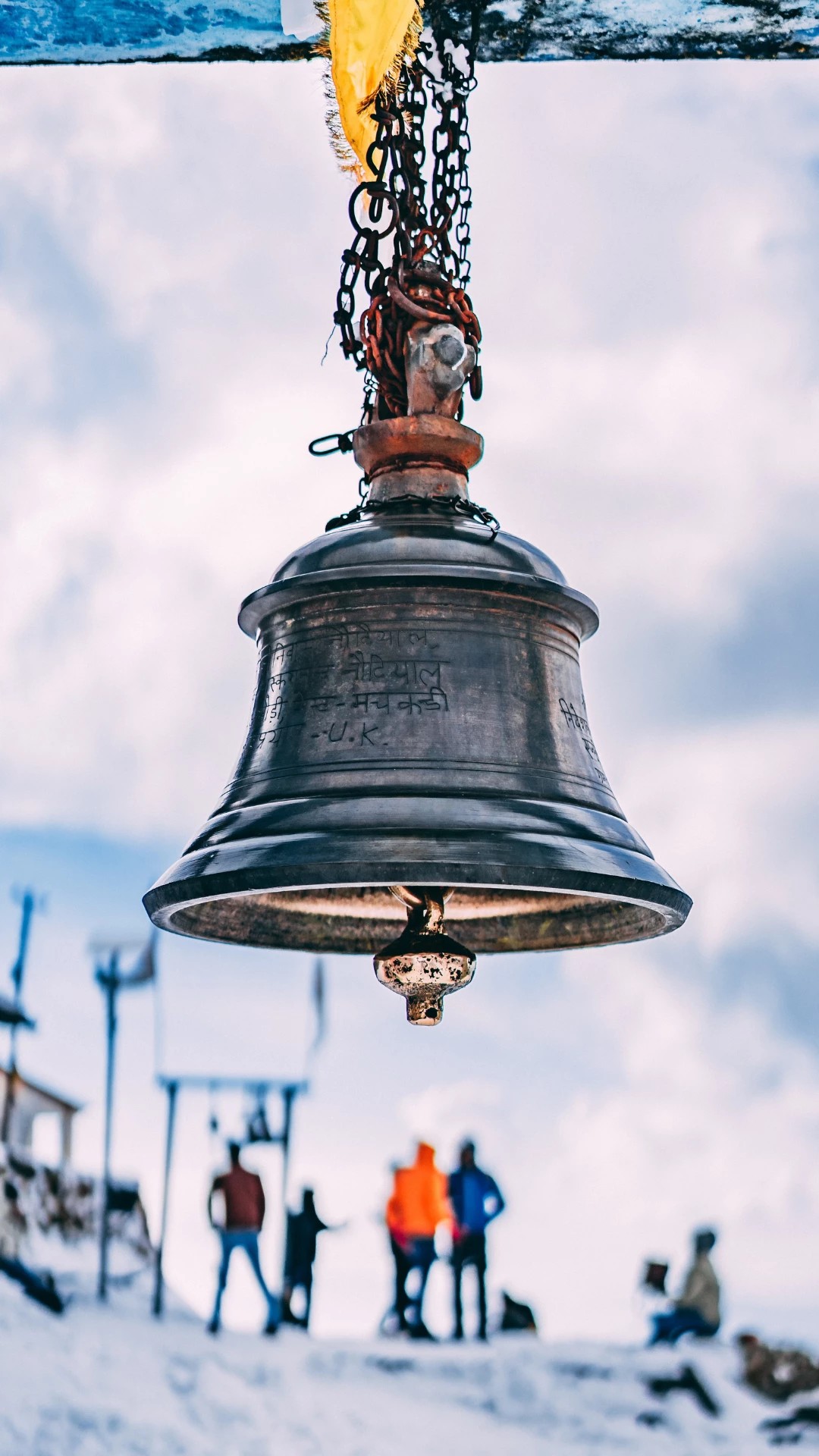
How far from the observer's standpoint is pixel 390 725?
8.66 feet

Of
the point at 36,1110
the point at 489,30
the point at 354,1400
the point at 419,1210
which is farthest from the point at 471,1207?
the point at 36,1110

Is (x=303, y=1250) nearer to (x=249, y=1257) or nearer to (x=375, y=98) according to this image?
(x=249, y=1257)

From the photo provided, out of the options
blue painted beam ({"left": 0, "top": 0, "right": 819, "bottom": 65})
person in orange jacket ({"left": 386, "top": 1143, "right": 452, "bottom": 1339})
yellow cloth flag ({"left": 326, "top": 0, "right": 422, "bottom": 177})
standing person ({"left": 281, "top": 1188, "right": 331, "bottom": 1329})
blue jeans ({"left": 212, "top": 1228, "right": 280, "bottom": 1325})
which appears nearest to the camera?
yellow cloth flag ({"left": 326, "top": 0, "right": 422, "bottom": 177})

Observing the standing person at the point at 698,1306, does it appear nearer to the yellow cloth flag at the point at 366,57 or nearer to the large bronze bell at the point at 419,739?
the large bronze bell at the point at 419,739

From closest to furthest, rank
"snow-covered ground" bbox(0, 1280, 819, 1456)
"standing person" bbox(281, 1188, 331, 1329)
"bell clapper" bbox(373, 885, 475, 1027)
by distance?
1. "bell clapper" bbox(373, 885, 475, 1027)
2. "snow-covered ground" bbox(0, 1280, 819, 1456)
3. "standing person" bbox(281, 1188, 331, 1329)

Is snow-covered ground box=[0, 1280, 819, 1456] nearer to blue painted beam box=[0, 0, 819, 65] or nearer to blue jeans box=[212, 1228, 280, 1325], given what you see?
blue jeans box=[212, 1228, 280, 1325]

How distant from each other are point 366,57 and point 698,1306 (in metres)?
8.65

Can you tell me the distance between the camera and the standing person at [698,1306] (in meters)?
10.2

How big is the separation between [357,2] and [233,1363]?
369 inches

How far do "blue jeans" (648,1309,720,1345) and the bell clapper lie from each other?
8.27m

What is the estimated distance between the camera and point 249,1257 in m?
10.9

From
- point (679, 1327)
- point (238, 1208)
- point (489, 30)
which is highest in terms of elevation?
point (489, 30)

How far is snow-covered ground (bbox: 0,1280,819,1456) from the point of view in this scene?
31.6 ft

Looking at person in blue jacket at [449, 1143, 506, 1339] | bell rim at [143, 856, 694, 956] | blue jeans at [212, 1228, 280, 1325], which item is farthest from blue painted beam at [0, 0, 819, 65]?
blue jeans at [212, 1228, 280, 1325]
